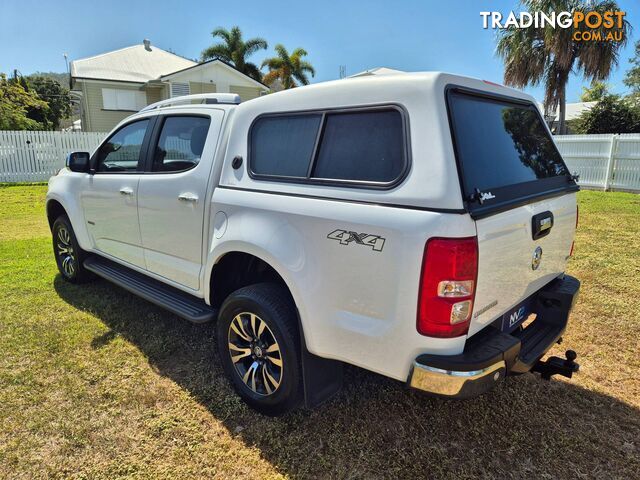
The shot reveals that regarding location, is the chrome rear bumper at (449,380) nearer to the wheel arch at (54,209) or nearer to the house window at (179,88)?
the wheel arch at (54,209)

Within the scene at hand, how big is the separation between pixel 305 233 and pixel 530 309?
1604 millimetres

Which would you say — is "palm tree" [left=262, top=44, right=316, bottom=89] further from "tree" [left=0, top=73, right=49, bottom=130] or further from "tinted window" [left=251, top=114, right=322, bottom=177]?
"tinted window" [left=251, top=114, right=322, bottom=177]

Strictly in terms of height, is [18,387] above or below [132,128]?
below

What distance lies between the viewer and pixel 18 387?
10.3 feet

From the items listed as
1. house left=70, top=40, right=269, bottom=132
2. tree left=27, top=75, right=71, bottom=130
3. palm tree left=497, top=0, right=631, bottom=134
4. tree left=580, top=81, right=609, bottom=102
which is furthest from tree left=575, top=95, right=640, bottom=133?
tree left=27, top=75, right=71, bottom=130

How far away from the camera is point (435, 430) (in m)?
2.74

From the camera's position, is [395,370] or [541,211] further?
[541,211]

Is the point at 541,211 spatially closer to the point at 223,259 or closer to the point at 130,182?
the point at 223,259

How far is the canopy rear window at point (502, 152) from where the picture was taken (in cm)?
216

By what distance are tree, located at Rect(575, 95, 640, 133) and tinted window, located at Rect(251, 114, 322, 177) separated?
27.4 metres

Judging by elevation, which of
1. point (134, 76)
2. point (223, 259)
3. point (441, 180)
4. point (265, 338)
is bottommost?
point (265, 338)

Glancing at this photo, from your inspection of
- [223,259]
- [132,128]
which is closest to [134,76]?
[132,128]

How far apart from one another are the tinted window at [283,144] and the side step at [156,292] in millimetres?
1164

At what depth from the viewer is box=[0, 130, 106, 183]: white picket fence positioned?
1568 cm
